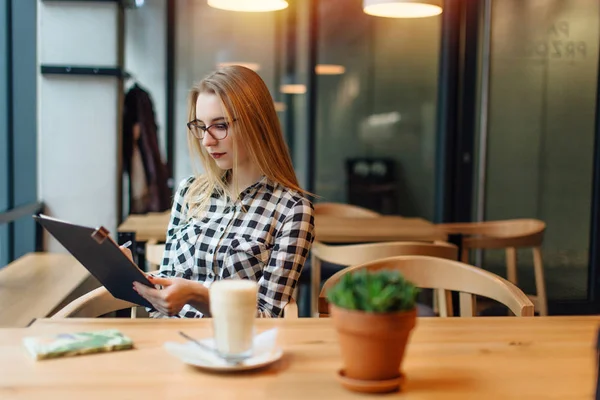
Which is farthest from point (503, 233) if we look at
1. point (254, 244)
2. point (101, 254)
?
point (101, 254)

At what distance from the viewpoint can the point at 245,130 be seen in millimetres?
2035

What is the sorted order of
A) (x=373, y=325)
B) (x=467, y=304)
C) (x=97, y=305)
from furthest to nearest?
(x=467, y=304) < (x=97, y=305) < (x=373, y=325)

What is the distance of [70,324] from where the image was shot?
62.6 inches

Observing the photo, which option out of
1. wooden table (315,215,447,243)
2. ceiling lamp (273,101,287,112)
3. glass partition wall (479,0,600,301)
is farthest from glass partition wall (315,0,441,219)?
wooden table (315,215,447,243)

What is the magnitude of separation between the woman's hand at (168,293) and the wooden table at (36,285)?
0.97 m

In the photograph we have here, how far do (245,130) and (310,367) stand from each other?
0.87m

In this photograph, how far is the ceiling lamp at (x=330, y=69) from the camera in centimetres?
548

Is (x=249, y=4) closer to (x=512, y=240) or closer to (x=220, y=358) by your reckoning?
(x=512, y=240)

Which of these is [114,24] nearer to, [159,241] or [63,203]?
[63,203]

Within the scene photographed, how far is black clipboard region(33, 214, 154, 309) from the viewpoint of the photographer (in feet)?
4.84

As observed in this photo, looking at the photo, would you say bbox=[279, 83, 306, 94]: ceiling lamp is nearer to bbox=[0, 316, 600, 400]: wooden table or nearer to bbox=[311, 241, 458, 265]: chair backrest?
bbox=[311, 241, 458, 265]: chair backrest

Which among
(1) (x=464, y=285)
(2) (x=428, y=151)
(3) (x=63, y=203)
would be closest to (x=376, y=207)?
(2) (x=428, y=151)

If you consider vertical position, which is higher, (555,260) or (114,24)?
(114,24)

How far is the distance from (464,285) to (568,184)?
11.7 ft
